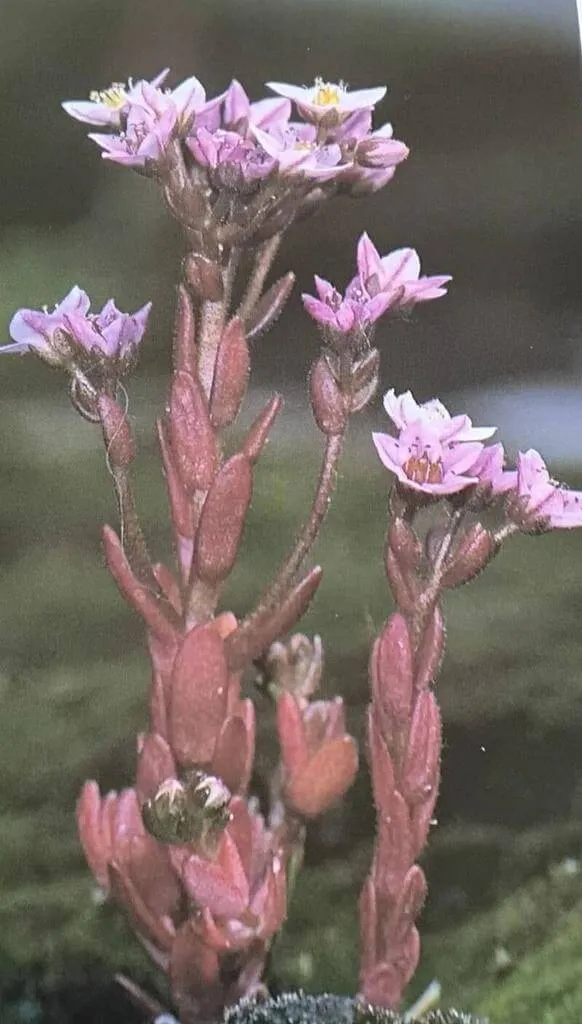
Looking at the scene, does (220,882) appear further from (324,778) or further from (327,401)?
(327,401)

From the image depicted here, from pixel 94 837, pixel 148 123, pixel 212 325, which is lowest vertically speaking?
pixel 94 837

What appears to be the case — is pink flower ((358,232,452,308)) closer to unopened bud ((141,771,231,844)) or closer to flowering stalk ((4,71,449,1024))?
flowering stalk ((4,71,449,1024))

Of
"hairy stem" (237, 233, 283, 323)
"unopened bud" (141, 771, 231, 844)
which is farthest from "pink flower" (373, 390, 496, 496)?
"unopened bud" (141, 771, 231, 844)

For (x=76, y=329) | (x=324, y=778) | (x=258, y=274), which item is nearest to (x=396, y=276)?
(x=258, y=274)

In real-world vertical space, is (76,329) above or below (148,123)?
below

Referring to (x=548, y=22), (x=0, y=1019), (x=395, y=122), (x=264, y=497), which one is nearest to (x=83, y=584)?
(x=264, y=497)

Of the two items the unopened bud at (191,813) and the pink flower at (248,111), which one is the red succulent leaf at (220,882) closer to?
the unopened bud at (191,813)
